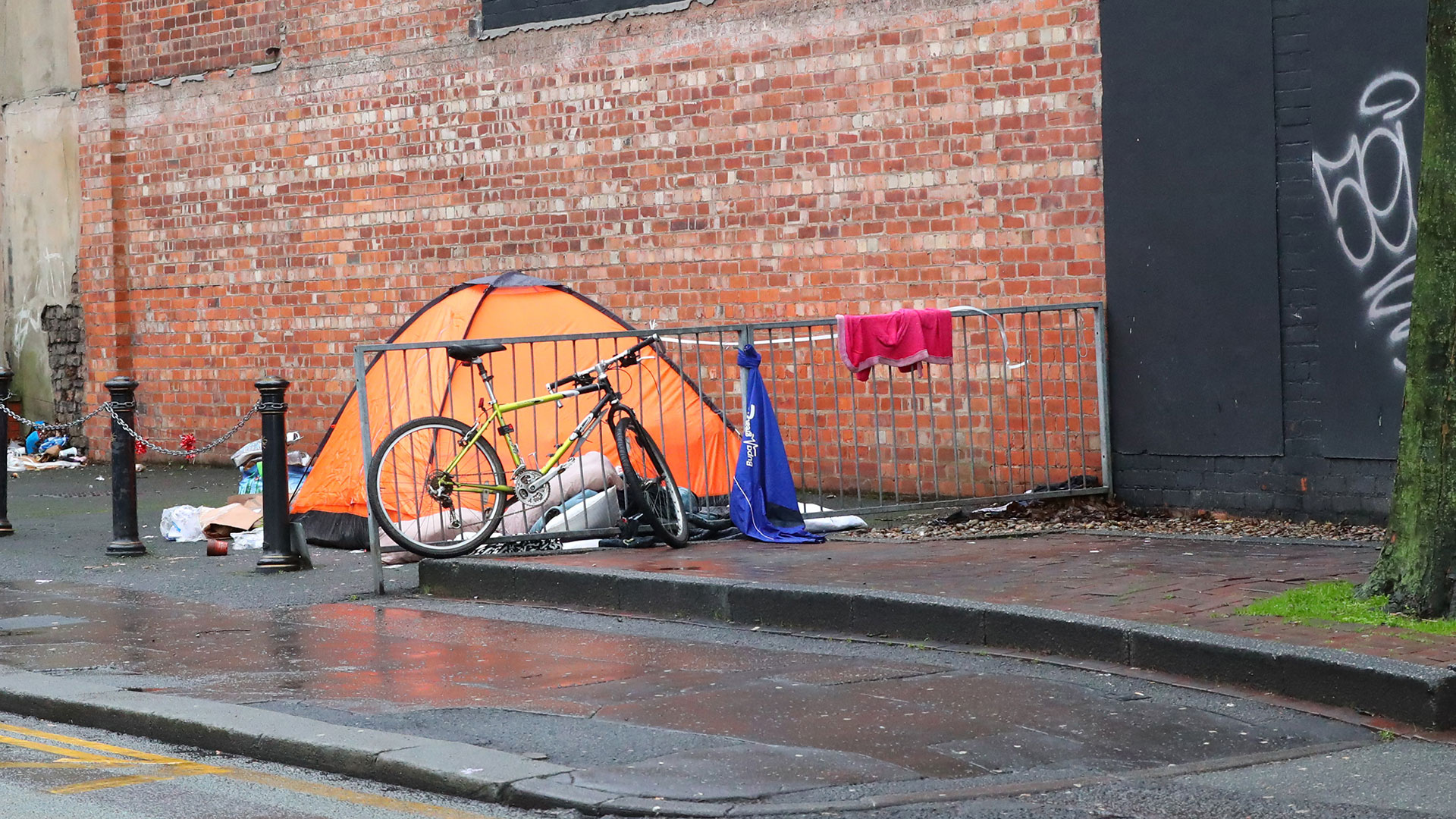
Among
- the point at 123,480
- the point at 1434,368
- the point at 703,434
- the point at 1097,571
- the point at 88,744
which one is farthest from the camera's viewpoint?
the point at 123,480

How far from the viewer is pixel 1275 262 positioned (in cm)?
1071

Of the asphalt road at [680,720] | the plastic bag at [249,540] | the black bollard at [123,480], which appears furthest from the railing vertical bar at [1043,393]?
the black bollard at [123,480]

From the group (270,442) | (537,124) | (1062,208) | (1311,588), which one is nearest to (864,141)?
(1062,208)

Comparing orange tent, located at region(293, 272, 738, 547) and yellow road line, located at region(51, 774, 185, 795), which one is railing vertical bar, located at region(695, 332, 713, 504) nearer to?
orange tent, located at region(293, 272, 738, 547)

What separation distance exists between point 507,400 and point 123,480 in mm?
2439

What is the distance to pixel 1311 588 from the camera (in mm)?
7773

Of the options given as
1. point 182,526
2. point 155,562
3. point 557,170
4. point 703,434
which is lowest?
point 155,562

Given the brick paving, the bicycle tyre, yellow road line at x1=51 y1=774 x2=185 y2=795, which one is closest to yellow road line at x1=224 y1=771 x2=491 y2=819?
yellow road line at x1=51 y1=774 x2=185 y2=795

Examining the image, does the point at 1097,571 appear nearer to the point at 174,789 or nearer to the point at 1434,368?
the point at 1434,368

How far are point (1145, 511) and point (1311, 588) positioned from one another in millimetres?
3606

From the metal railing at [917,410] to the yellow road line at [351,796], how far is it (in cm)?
483

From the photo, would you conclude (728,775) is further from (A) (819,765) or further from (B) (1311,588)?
(B) (1311,588)

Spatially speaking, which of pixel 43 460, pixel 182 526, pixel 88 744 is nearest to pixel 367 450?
pixel 182 526

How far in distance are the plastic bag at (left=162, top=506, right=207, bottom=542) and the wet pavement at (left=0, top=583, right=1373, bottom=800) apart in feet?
10.1
